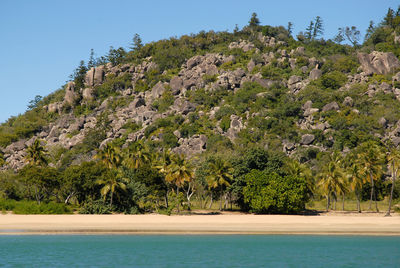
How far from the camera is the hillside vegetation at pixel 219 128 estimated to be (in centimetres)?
7050

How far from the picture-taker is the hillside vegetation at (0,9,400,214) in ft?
231

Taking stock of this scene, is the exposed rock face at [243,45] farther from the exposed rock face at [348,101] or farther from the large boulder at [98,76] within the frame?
the exposed rock face at [348,101]

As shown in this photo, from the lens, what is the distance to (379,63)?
15000 cm

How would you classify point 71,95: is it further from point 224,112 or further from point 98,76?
point 224,112

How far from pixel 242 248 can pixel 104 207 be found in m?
30.6

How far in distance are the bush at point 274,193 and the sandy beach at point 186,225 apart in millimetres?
4371

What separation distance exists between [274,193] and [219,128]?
2536 inches

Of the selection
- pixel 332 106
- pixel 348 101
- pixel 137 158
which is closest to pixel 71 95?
pixel 332 106

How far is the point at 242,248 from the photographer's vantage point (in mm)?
40219

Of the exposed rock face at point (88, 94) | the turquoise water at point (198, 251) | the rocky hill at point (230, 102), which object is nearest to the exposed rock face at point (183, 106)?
the rocky hill at point (230, 102)

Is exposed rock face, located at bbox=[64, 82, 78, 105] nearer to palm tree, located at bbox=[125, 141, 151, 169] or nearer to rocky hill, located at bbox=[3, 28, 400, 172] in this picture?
rocky hill, located at bbox=[3, 28, 400, 172]

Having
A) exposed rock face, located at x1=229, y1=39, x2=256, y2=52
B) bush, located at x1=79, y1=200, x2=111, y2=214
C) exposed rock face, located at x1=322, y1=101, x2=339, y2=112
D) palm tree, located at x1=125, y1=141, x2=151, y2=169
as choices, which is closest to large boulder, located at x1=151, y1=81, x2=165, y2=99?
exposed rock face, located at x1=229, y1=39, x2=256, y2=52

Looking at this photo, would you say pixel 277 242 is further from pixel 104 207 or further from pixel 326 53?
pixel 326 53

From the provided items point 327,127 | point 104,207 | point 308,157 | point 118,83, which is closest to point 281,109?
point 327,127
